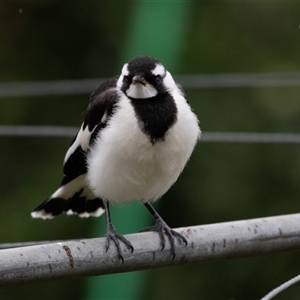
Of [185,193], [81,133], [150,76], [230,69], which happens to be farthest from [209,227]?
[230,69]

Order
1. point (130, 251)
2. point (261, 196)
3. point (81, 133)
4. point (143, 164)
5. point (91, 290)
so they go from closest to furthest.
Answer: point (130, 251) → point (143, 164) → point (81, 133) → point (91, 290) → point (261, 196)

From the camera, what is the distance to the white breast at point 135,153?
2906 millimetres

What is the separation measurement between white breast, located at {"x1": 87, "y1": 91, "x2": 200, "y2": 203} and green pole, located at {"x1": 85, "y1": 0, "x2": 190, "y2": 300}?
130cm

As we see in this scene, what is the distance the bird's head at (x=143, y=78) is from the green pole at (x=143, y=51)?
4.68ft

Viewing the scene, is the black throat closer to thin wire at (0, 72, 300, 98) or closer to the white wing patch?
the white wing patch

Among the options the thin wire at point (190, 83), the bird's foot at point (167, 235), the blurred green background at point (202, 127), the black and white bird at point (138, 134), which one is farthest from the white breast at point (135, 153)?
the blurred green background at point (202, 127)

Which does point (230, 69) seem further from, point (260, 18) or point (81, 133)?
point (81, 133)

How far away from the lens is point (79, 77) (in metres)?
5.77

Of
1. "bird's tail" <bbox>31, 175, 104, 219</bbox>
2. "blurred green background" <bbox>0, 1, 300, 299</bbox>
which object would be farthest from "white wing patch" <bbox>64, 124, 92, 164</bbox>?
"blurred green background" <bbox>0, 1, 300, 299</bbox>

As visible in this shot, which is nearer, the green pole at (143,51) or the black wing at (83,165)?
the black wing at (83,165)

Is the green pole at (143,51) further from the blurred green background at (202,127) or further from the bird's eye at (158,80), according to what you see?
the bird's eye at (158,80)

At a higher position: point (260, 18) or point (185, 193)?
point (260, 18)

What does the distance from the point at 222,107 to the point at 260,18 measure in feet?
2.56

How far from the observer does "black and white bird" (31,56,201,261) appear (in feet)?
9.53
